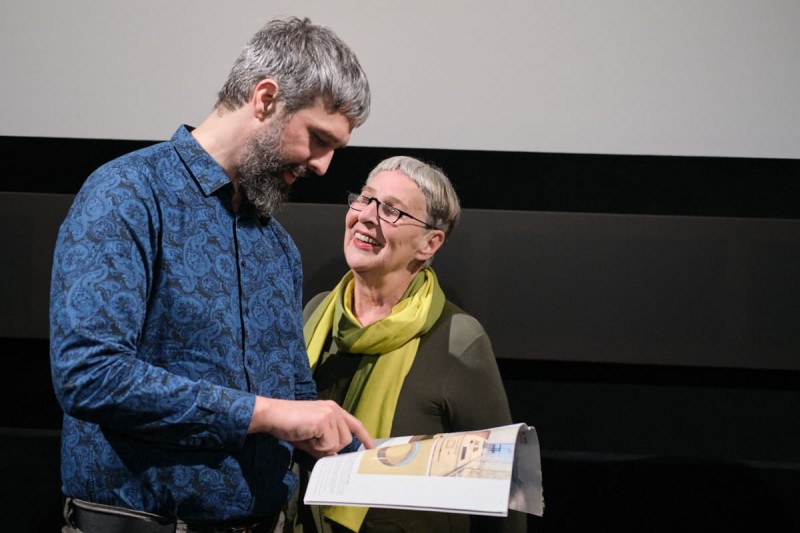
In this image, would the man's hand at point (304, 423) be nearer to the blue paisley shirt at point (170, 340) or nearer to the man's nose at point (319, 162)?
the blue paisley shirt at point (170, 340)

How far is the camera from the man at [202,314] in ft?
3.50

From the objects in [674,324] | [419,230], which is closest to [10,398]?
[419,230]

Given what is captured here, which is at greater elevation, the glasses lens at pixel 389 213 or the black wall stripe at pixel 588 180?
the black wall stripe at pixel 588 180

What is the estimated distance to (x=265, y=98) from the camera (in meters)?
1.28

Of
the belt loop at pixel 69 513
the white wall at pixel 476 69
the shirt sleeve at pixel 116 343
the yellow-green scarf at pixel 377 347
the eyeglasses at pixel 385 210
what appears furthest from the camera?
the white wall at pixel 476 69

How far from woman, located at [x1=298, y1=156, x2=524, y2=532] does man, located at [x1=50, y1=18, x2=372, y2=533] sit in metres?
0.57

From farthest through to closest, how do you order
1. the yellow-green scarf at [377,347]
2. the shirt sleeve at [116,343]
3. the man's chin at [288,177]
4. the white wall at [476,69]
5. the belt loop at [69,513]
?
the white wall at [476,69], the yellow-green scarf at [377,347], the man's chin at [288,177], the belt loop at [69,513], the shirt sleeve at [116,343]

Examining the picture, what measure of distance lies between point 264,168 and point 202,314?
262 mm

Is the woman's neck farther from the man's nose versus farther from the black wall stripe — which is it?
the man's nose

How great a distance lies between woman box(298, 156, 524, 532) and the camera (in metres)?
1.97

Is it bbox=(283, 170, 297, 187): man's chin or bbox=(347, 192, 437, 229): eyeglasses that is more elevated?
bbox=(283, 170, 297, 187): man's chin

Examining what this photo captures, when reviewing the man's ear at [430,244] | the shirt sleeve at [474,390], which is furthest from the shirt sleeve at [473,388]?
the man's ear at [430,244]

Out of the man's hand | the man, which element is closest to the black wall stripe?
the man

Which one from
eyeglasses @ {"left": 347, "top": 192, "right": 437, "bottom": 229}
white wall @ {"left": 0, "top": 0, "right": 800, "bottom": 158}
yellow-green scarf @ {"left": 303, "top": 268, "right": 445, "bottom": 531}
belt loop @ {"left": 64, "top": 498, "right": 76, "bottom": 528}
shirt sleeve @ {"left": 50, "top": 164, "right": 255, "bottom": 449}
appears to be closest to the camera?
shirt sleeve @ {"left": 50, "top": 164, "right": 255, "bottom": 449}
